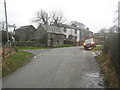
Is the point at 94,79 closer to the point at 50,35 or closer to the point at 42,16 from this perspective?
the point at 50,35

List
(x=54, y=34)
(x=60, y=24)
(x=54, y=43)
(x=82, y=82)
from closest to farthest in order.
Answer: (x=82, y=82), (x=54, y=43), (x=54, y=34), (x=60, y=24)

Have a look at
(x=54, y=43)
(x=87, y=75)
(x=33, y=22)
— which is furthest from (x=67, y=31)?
(x=87, y=75)

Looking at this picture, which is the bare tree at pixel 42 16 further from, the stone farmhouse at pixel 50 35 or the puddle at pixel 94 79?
the puddle at pixel 94 79

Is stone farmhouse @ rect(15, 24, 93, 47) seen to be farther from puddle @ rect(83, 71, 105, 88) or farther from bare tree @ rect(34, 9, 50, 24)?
puddle @ rect(83, 71, 105, 88)

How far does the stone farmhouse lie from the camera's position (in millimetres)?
28200

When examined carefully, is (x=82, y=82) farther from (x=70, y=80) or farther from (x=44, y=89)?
(x=44, y=89)

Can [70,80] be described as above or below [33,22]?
below

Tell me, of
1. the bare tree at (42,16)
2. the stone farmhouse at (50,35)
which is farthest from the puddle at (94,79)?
the bare tree at (42,16)

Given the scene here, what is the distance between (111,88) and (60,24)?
145 feet

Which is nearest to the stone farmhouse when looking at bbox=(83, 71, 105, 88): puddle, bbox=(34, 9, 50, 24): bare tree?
bbox=(34, 9, 50, 24): bare tree

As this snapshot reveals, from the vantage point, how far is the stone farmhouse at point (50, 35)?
28.2 metres

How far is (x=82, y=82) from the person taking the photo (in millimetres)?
5016

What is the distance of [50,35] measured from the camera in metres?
32.4

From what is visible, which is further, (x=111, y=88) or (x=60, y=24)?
(x=60, y=24)
